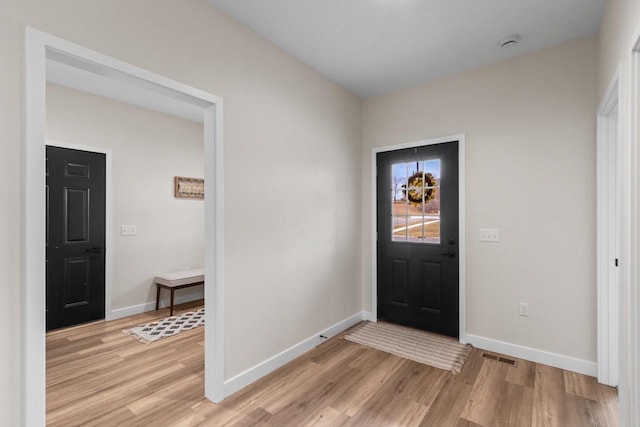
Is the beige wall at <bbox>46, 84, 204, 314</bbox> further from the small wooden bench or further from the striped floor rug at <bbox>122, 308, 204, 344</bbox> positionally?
the striped floor rug at <bbox>122, 308, 204, 344</bbox>

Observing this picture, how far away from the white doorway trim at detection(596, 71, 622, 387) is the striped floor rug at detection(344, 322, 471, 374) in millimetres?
997

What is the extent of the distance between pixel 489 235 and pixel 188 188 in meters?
4.01

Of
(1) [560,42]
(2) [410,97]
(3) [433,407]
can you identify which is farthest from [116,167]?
(1) [560,42]

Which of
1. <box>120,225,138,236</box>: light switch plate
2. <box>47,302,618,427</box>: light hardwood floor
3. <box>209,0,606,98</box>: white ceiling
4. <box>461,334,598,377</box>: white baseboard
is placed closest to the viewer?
<box>47,302,618,427</box>: light hardwood floor

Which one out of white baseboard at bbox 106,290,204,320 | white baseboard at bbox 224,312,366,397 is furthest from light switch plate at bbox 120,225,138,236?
white baseboard at bbox 224,312,366,397

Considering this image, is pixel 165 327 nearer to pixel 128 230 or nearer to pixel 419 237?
pixel 128 230

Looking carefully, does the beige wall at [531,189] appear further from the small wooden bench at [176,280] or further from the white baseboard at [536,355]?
the small wooden bench at [176,280]

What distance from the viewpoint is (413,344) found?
3113mm

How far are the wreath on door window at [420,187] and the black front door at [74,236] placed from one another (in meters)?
3.65

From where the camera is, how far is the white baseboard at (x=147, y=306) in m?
3.90

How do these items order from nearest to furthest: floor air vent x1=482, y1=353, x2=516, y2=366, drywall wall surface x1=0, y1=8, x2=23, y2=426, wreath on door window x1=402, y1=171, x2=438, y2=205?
drywall wall surface x1=0, y1=8, x2=23, y2=426, floor air vent x1=482, y1=353, x2=516, y2=366, wreath on door window x1=402, y1=171, x2=438, y2=205

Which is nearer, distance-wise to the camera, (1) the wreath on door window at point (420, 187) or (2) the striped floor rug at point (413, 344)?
(2) the striped floor rug at point (413, 344)

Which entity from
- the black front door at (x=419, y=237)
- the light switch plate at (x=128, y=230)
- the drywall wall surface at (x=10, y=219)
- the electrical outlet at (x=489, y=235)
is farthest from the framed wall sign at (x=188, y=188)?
the electrical outlet at (x=489, y=235)

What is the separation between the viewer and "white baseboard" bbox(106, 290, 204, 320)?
3900 mm
